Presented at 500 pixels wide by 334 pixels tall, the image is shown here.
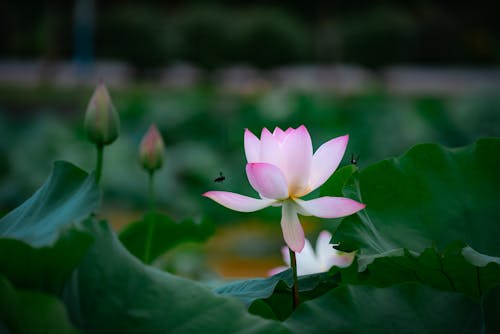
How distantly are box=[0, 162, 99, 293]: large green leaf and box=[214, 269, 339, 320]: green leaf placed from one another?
0.16 metres

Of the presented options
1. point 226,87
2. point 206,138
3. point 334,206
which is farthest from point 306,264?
point 226,87

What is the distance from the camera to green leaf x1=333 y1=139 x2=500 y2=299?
63 centimetres

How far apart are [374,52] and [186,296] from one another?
10977 millimetres

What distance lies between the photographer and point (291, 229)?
625mm

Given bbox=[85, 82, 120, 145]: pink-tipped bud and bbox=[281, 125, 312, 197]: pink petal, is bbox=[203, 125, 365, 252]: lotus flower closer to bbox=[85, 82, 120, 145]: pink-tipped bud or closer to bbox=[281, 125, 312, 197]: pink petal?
bbox=[281, 125, 312, 197]: pink petal

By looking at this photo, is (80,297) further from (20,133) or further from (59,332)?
(20,133)

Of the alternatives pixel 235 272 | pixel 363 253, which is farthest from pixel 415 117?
pixel 363 253

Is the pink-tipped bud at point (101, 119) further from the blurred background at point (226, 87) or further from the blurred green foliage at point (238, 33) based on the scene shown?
the blurred green foliage at point (238, 33)

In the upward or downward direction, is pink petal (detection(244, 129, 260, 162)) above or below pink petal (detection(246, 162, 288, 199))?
above

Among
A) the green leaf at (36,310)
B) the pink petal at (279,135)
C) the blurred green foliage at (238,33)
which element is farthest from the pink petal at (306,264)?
the blurred green foliage at (238,33)

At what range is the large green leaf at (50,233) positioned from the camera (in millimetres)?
512

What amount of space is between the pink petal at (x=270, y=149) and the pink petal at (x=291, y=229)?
4 centimetres

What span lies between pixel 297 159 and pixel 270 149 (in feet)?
0.08

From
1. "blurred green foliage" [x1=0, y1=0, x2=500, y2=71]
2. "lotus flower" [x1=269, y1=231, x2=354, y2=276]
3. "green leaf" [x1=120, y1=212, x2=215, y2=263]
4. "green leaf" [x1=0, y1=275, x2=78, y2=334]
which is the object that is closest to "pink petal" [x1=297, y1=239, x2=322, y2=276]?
"lotus flower" [x1=269, y1=231, x2=354, y2=276]
